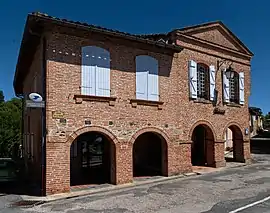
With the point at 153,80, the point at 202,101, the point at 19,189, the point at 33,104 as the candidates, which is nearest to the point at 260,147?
the point at 202,101

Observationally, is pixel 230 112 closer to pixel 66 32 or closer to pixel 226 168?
pixel 226 168

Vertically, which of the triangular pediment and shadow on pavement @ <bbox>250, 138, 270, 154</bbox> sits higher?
the triangular pediment

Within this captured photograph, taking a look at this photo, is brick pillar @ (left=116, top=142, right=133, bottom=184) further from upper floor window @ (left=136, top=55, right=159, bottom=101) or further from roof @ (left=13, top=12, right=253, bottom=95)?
roof @ (left=13, top=12, right=253, bottom=95)

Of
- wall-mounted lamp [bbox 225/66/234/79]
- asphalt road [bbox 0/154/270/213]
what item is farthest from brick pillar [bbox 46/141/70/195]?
wall-mounted lamp [bbox 225/66/234/79]

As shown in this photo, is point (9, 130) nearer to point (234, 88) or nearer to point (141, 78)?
point (234, 88)

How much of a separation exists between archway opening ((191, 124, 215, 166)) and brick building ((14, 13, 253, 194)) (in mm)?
92

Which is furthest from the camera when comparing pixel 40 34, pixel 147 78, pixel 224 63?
pixel 224 63

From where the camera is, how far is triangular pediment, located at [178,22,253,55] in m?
17.7

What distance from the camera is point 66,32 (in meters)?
12.6

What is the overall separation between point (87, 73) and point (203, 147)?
11.1 m

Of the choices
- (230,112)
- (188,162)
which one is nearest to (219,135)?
(230,112)

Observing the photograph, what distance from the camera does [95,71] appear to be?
1328cm

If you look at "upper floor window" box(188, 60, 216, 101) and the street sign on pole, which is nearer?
the street sign on pole

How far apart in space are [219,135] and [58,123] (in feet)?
33.3
